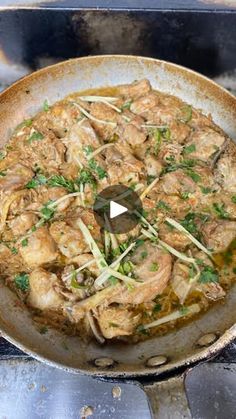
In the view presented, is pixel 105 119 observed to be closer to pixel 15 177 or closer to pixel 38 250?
pixel 15 177

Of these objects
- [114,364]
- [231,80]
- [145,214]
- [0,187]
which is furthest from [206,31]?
[114,364]

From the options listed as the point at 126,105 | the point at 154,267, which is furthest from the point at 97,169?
the point at 154,267

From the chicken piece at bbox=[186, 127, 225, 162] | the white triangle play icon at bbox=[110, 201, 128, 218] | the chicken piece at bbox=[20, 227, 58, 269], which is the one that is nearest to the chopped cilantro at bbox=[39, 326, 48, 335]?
the chicken piece at bbox=[20, 227, 58, 269]

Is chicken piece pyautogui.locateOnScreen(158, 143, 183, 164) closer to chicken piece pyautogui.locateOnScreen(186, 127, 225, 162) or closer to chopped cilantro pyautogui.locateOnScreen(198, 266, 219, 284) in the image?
chicken piece pyautogui.locateOnScreen(186, 127, 225, 162)

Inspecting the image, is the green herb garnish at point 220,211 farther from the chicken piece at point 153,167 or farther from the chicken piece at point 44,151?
the chicken piece at point 44,151

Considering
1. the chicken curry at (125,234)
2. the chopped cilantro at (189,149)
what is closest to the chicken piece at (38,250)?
the chicken curry at (125,234)

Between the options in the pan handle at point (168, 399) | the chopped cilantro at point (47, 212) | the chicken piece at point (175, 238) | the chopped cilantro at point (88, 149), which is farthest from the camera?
the chopped cilantro at point (88, 149)

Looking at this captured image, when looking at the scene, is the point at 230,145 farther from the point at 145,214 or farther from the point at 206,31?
the point at 206,31
